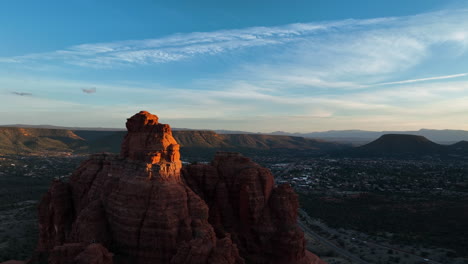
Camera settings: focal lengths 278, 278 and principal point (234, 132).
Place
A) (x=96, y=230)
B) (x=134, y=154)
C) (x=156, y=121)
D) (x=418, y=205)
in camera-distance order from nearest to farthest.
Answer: (x=96, y=230), (x=134, y=154), (x=156, y=121), (x=418, y=205)

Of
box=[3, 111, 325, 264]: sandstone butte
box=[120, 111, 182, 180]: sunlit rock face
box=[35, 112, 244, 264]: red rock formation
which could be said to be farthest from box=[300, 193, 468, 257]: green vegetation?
box=[120, 111, 182, 180]: sunlit rock face

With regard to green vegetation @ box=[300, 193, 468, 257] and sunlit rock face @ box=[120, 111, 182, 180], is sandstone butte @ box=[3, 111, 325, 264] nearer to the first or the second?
sunlit rock face @ box=[120, 111, 182, 180]

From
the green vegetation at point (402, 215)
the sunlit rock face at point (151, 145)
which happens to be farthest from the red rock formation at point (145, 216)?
the green vegetation at point (402, 215)

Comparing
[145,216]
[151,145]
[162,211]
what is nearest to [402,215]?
[162,211]

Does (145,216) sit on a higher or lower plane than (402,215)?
higher

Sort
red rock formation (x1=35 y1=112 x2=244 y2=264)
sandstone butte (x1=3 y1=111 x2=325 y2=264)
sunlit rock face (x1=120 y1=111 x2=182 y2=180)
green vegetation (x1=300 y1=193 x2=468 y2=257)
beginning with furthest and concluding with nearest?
green vegetation (x1=300 y1=193 x2=468 y2=257) < sunlit rock face (x1=120 y1=111 x2=182 y2=180) < sandstone butte (x1=3 y1=111 x2=325 y2=264) < red rock formation (x1=35 y1=112 x2=244 y2=264)

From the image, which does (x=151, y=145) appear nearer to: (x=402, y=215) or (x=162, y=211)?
(x=162, y=211)

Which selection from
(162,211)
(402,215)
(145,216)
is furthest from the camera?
(402,215)

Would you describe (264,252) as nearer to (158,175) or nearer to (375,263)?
(158,175)

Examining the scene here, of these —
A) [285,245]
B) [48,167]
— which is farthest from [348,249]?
[48,167]
